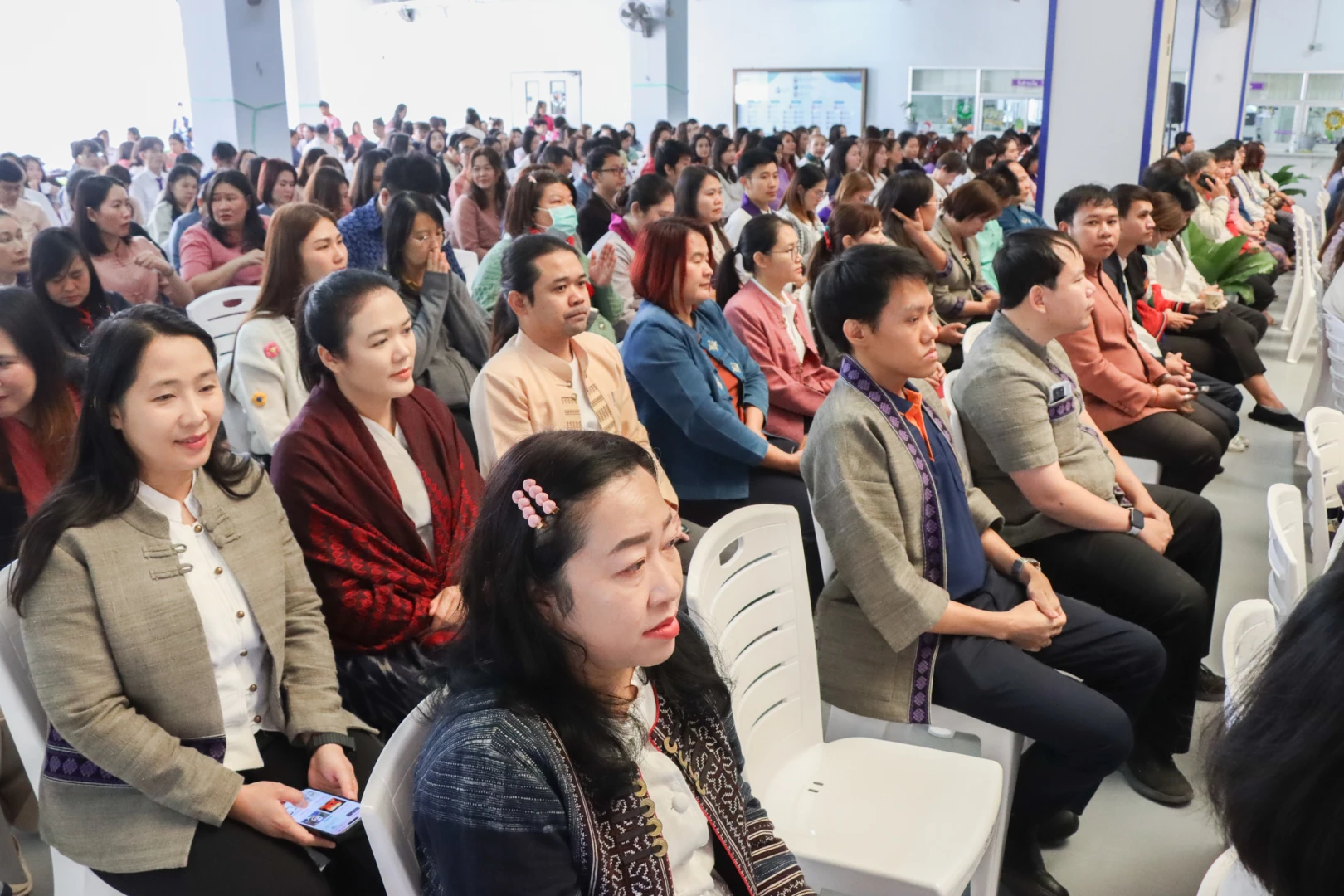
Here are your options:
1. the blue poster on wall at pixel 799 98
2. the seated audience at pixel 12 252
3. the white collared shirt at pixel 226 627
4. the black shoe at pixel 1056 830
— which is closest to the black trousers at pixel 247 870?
the white collared shirt at pixel 226 627

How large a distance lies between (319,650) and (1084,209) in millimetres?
2797

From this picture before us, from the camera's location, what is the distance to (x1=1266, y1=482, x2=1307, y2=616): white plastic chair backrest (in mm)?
1864

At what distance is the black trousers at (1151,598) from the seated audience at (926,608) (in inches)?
9.8

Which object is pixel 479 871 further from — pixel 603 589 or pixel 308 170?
pixel 308 170

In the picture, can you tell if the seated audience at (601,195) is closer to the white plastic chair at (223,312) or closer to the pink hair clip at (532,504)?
the white plastic chair at (223,312)

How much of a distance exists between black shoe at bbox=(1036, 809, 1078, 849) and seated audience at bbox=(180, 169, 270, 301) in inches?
136

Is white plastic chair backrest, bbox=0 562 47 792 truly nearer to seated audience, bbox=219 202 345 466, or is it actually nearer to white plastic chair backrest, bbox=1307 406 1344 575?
seated audience, bbox=219 202 345 466

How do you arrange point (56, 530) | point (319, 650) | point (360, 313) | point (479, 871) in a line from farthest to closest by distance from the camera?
1. point (360, 313)
2. point (319, 650)
3. point (56, 530)
4. point (479, 871)

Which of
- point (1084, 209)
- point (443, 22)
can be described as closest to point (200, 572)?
point (1084, 209)

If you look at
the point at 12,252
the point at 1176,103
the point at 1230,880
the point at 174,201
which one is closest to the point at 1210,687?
the point at 1230,880

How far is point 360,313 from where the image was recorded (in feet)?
6.56

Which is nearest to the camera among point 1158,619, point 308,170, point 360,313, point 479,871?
point 479,871

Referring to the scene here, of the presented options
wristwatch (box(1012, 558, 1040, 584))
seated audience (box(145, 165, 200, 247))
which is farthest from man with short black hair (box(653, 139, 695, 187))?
wristwatch (box(1012, 558, 1040, 584))

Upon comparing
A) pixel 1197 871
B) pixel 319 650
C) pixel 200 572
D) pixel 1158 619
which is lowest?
pixel 1197 871
